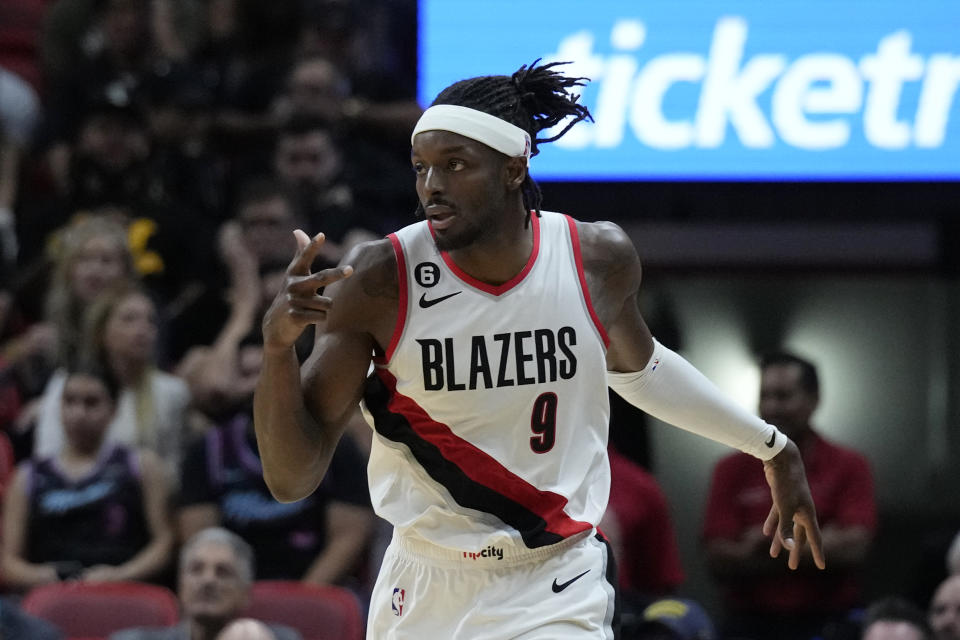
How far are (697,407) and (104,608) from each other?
3.20m

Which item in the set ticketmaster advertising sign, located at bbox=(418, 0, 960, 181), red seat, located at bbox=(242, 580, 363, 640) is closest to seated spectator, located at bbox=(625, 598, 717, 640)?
red seat, located at bbox=(242, 580, 363, 640)

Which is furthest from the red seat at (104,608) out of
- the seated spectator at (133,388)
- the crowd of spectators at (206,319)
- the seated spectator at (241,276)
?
the seated spectator at (241,276)

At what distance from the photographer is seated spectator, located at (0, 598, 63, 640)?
568 centimetres

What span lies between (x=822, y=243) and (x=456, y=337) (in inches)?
189

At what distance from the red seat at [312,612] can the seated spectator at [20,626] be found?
756 mm

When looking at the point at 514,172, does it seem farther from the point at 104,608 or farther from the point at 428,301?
the point at 104,608

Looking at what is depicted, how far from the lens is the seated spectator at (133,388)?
6.85 meters

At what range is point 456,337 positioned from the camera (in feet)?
11.3

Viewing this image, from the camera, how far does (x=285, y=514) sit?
6449mm

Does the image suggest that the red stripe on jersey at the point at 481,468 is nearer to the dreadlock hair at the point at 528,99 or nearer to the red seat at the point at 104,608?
the dreadlock hair at the point at 528,99

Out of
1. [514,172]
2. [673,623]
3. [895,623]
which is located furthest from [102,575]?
[514,172]

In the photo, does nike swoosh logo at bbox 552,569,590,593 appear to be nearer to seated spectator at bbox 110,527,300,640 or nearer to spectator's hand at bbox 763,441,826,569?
spectator's hand at bbox 763,441,826,569

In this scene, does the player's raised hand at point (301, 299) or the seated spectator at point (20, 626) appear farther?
the seated spectator at point (20, 626)

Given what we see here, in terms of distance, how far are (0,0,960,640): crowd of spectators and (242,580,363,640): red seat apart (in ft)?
0.65
